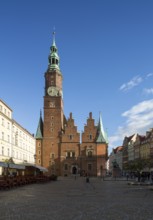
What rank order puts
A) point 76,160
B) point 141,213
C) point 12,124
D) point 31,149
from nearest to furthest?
point 141,213 → point 12,124 → point 31,149 → point 76,160

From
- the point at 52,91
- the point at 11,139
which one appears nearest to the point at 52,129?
the point at 52,91

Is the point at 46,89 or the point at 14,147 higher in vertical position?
the point at 46,89

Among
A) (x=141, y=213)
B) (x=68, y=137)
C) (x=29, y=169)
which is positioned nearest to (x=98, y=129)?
(x=68, y=137)

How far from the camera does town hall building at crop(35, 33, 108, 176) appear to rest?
10444cm

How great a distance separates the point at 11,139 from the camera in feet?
233

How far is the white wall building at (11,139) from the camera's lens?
64.3 m

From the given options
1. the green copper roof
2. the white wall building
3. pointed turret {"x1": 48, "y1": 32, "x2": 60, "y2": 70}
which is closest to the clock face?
pointed turret {"x1": 48, "y1": 32, "x2": 60, "y2": 70}

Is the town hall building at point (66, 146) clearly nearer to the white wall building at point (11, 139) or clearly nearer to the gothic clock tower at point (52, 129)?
the gothic clock tower at point (52, 129)

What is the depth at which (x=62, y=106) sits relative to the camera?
109 meters

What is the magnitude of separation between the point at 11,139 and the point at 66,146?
3565cm

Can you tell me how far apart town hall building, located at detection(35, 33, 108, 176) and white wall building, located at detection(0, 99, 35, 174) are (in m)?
14.5

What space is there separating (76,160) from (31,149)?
14.6 meters

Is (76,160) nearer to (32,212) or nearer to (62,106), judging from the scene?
(62,106)

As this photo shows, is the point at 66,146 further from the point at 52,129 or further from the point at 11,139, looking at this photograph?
the point at 11,139
